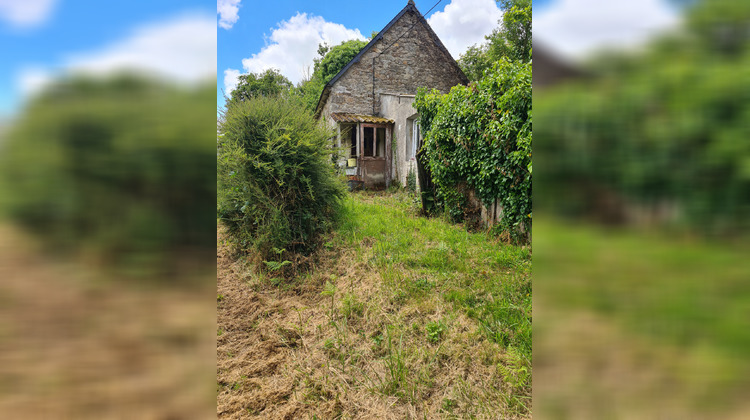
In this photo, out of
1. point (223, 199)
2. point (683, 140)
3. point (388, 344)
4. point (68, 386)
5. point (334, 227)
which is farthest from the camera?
point (334, 227)

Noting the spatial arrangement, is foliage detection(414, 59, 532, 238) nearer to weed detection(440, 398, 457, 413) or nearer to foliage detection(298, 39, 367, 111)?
weed detection(440, 398, 457, 413)

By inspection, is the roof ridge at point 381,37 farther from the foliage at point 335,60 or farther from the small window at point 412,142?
the foliage at point 335,60

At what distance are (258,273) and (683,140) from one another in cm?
425

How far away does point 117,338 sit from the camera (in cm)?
61

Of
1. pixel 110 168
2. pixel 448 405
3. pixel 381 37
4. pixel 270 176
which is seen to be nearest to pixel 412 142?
pixel 381 37

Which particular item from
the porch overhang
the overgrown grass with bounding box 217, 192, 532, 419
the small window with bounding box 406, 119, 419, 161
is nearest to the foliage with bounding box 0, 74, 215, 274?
the overgrown grass with bounding box 217, 192, 532, 419

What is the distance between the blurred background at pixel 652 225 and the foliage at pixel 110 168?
0.71 meters

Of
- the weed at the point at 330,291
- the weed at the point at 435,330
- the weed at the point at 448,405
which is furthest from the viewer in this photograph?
the weed at the point at 330,291

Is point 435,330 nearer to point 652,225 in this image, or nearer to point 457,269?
point 457,269

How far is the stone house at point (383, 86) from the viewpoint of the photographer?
11383mm

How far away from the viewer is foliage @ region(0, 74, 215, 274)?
0.59m

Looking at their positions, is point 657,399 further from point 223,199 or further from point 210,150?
point 223,199

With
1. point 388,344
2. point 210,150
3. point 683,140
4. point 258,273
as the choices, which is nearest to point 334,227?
point 258,273

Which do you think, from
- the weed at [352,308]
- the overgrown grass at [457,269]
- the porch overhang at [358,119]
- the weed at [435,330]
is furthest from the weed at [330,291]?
the porch overhang at [358,119]
